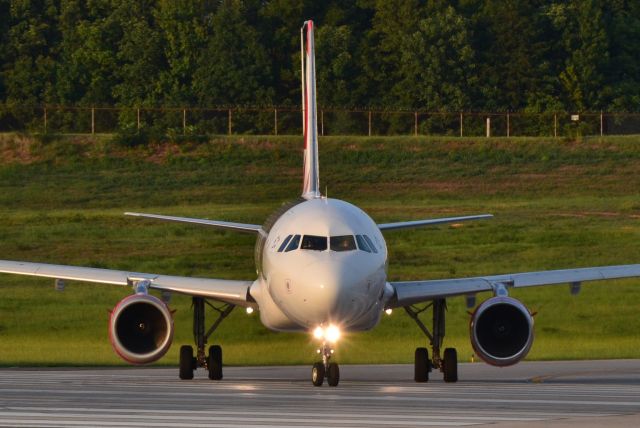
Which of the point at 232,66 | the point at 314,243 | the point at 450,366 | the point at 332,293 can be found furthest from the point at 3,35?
the point at 332,293

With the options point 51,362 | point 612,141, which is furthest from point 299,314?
point 612,141

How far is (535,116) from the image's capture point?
9550 centimetres

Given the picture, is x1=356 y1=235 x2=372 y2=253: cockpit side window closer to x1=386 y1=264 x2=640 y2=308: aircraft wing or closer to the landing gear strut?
the landing gear strut

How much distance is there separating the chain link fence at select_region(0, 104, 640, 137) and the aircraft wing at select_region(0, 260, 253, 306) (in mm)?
60364

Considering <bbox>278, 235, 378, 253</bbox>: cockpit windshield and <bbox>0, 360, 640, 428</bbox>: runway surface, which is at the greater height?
<bbox>278, 235, 378, 253</bbox>: cockpit windshield

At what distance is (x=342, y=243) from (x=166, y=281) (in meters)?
5.65

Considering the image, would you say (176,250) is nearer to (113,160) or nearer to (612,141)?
(113,160)

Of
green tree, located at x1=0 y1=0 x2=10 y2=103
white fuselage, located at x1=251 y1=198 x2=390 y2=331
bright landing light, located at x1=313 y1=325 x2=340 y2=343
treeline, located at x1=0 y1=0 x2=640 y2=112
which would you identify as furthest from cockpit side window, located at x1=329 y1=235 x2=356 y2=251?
green tree, located at x1=0 y1=0 x2=10 y2=103

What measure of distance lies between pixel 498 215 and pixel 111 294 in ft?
71.3

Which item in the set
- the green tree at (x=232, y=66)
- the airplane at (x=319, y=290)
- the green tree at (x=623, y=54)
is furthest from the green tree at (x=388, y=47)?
the airplane at (x=319, y=290)

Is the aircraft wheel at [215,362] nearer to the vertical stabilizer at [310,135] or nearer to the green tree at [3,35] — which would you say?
the vertical stabilizer at [310,135]

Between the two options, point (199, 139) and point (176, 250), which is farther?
point (199, 139)

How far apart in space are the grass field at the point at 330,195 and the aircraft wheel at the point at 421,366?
34.4 ft

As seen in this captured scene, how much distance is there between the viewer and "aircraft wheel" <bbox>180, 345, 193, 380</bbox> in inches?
1243
